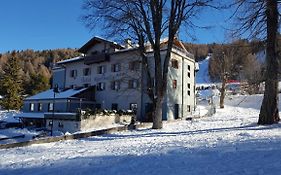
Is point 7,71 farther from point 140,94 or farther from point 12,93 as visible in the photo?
point 140,94

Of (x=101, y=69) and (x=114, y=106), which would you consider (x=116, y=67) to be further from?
(x=114, y=106)

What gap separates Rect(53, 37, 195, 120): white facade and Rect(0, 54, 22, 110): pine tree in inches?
690

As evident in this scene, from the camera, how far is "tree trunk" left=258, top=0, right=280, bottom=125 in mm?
20891

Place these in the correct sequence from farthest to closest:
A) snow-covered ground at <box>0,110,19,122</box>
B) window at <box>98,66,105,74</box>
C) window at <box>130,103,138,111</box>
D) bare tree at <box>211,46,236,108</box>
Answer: bare tree at <box>211,46,236,108</box>
snow-covered ground at <box>0,110,19,122</box>
window at <box>98,66,105,74</box>
window at <box>130,103,138,111</box>

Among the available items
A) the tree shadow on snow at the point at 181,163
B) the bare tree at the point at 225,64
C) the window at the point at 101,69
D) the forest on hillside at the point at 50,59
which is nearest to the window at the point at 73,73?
the window at the point at 101,69

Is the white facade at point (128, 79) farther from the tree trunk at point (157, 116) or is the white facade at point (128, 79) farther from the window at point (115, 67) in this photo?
the tree trunk at point (157, 116)

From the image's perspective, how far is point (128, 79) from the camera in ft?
149

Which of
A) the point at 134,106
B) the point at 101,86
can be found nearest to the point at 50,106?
the point at 101,86

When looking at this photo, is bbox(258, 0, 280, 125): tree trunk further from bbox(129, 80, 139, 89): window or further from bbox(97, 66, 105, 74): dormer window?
bbox(97, 66, 105, 74): dormer window

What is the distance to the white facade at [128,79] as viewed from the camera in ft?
144

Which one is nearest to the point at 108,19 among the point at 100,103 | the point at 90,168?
the point at 90,168

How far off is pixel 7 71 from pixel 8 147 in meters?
52.3

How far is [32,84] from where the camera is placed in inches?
3113

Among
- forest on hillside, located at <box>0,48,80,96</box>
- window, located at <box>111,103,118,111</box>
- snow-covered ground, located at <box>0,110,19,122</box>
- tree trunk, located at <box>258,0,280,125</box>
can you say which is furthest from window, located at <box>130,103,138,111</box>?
forest on hillside, located at <box>0,48,80,96</box>
